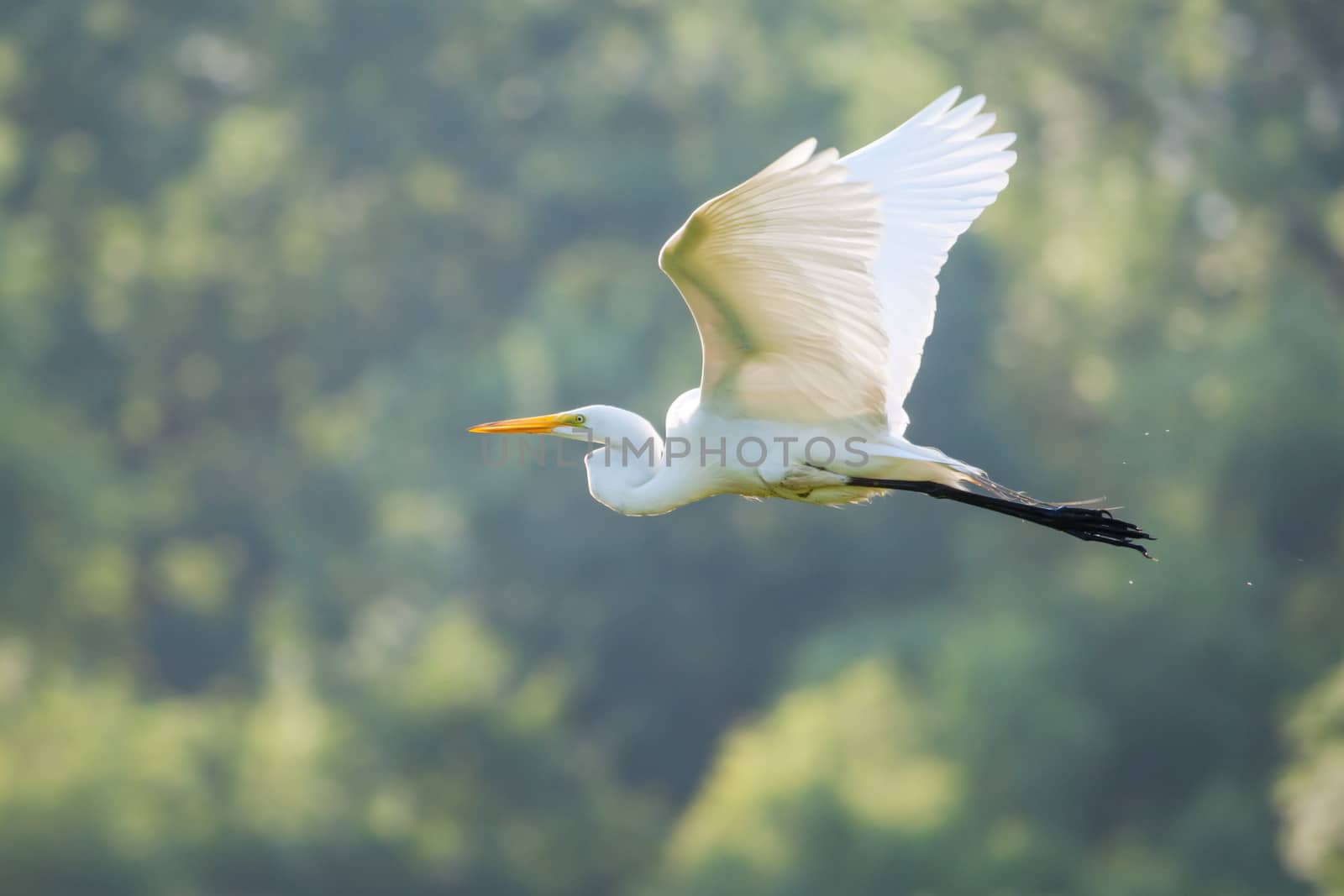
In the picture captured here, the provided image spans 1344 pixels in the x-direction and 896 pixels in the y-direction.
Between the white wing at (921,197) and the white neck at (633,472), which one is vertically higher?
the white wing at (921,197)

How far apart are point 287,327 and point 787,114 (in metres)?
5.48

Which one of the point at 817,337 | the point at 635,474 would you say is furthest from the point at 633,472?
the point at 817,337

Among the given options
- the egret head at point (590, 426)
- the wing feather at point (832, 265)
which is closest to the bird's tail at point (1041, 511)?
the wing feather at point (832, 265)

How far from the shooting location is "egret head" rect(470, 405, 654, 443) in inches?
165

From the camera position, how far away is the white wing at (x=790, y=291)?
324cm

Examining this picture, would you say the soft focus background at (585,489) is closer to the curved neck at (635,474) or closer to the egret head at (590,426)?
the egret head at (590,426)

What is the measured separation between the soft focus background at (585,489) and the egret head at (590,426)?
26.1ft

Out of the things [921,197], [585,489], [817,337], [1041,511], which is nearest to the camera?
[817,337]

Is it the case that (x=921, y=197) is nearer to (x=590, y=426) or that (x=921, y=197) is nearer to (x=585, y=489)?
(x=590, y=426)

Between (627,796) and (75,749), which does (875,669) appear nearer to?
(627,796)

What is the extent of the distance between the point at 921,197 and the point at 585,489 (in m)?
11.0

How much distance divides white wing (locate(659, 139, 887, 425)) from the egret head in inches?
10.7

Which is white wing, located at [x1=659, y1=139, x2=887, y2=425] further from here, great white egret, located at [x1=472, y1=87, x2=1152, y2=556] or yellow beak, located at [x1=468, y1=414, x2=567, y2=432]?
yellow beak, located at [x1=468, y1=414, x2=567, y2=432]

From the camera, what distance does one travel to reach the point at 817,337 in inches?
146
